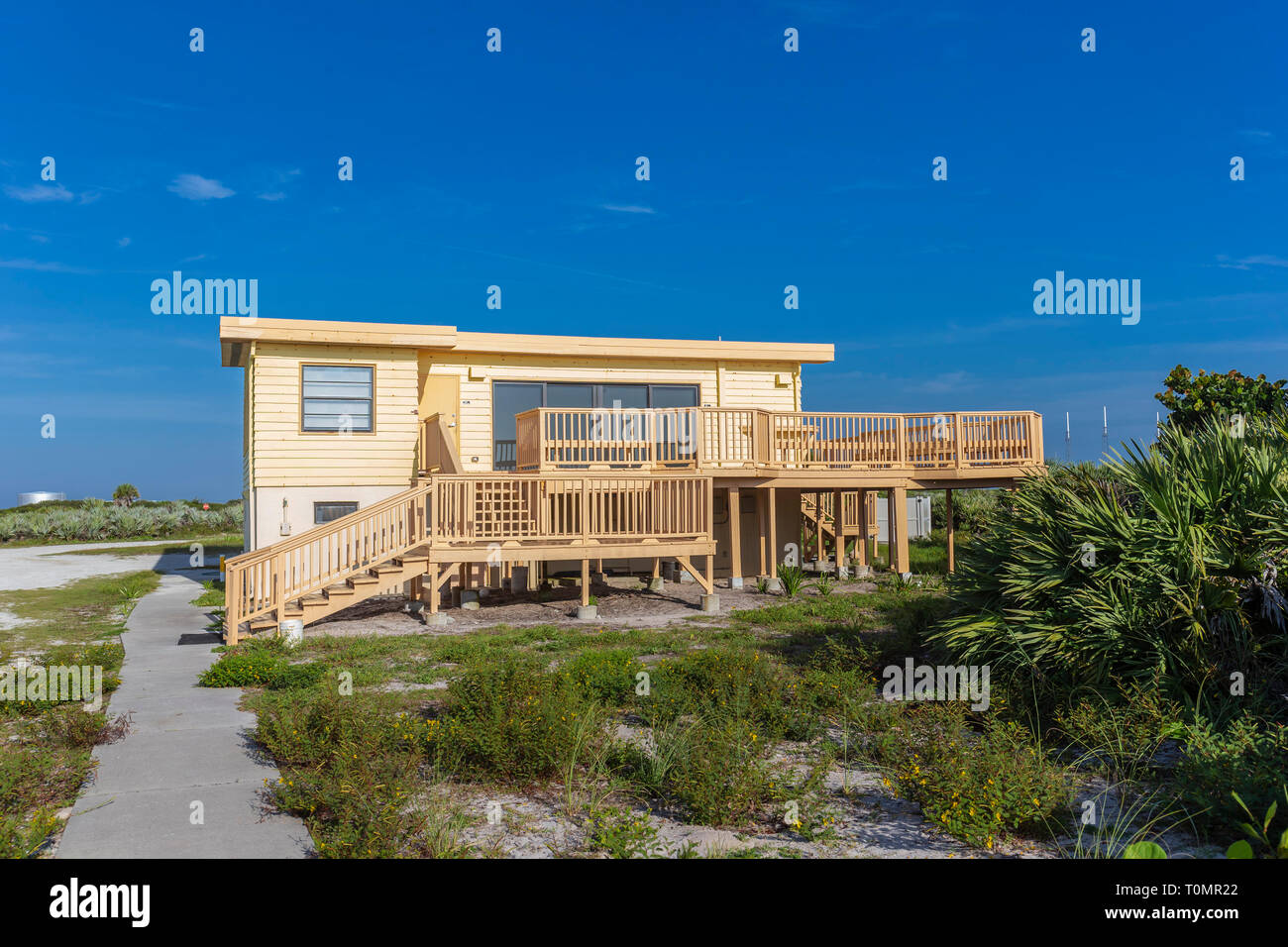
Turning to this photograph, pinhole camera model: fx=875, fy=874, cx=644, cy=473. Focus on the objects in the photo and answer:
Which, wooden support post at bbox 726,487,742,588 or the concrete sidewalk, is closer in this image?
the concrete sidewalk

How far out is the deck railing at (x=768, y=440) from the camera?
54.7ft

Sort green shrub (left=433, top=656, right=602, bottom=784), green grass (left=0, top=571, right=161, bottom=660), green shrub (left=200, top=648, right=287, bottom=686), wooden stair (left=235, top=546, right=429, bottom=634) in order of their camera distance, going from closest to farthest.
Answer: green shrub (left=433, top=656, right=602, bottom=784)
green shrub (left=200, top=648, right=287, bottom=686)
green grass (left=0, top=571, right=161, bottom=660)
wooden stair (left=235, top=546, right=429, bottom=634)

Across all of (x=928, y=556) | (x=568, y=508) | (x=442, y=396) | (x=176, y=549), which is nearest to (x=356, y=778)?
(x=568, y=508)

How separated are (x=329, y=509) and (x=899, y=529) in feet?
39.0

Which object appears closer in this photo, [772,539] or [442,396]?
[442,396]

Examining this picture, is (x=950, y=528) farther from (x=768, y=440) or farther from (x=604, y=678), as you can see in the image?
(x=604, y=678)

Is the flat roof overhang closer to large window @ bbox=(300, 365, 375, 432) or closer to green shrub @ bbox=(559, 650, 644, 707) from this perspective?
large window @ bbox=(300, 365, 375, 432)

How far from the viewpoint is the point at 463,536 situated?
47.0 feet

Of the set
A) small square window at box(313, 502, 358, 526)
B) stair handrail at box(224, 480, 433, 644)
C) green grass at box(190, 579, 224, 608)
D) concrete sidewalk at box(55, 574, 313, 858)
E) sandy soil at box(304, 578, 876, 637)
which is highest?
small square window at box(313, 502, 358, 526)

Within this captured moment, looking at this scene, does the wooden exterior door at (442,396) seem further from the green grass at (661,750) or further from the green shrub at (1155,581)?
the green shrub at (1155,581)

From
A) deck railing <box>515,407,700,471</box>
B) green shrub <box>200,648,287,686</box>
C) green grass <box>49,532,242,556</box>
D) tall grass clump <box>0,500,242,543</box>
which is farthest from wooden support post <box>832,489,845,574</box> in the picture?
tall grass clump <box>0,500,242,543</box>

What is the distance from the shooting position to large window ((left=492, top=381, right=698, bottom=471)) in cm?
1922

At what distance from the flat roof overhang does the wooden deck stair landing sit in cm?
402

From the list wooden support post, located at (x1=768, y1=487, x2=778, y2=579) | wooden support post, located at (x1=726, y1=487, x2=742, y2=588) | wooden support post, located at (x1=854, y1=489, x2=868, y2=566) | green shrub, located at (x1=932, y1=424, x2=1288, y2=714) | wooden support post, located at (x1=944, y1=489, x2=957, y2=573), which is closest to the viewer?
green shrub, located at (x1=932, y1=424, x2=1288, y2=714)
